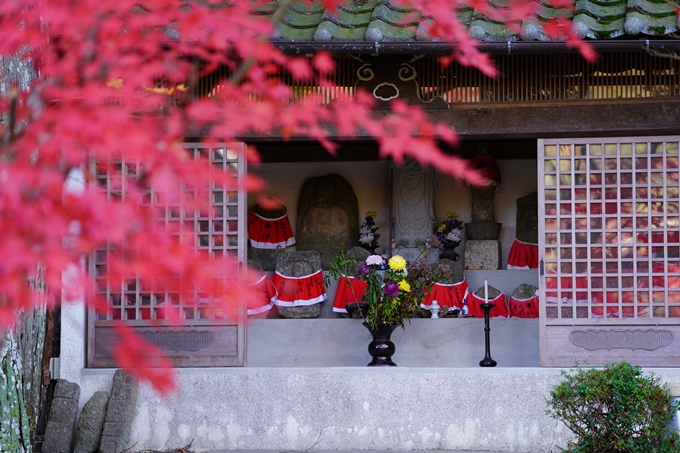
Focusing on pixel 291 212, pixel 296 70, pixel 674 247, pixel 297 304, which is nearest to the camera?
pixel 296 70

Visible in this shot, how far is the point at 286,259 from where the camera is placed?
372 inches

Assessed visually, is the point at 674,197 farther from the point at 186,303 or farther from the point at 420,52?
the point at 186,303

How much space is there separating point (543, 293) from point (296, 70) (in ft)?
14.7

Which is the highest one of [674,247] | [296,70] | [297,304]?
[296,70]

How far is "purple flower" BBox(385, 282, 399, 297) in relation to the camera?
7586mm

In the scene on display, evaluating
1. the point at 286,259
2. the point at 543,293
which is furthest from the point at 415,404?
the point at 286,259

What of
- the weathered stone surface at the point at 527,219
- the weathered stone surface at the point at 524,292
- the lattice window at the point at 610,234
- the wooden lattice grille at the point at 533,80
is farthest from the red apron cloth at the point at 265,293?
the lattice window at the point at 610,234

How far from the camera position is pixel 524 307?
30.3 ft

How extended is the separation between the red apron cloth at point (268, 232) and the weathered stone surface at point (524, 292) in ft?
9.20

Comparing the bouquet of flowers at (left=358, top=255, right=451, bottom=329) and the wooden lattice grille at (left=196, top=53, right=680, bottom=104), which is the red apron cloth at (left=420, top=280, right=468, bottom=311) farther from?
the wooden lattice grille at (left=196, top=53, right=680, bottom=104)

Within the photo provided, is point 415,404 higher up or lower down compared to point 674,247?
lower down

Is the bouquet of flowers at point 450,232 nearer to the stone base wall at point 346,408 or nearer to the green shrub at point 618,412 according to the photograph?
the stone base wall at point 346,408

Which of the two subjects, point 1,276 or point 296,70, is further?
point 296,70

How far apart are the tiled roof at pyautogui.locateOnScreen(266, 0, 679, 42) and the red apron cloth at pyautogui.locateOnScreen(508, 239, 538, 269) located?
3.89 m
